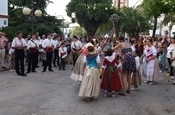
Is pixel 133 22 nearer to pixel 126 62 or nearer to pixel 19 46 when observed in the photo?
pixel 19 46

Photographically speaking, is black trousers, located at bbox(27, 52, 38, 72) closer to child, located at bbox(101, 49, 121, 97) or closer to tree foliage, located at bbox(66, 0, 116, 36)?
child, located at bbox(101, 49, 121, 97)

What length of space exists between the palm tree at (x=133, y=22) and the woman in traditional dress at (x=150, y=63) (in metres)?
35.4

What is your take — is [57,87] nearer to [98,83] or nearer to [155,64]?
[98,83]

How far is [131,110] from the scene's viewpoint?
30.3 ft

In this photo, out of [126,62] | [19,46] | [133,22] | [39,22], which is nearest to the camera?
[126,62]

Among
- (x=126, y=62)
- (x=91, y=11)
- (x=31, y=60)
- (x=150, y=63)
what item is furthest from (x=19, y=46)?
(x=91, y=11)

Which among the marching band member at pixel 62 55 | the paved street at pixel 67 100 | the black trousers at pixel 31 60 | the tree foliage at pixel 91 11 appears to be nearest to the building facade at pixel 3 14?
the tree foliage at pixel 91 11

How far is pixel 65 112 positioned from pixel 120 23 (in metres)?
44.4

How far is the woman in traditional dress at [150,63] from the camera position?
13859 millimetres

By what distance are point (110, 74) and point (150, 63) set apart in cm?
392

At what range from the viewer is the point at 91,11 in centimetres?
5628

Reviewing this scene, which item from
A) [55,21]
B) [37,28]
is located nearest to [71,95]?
[37,28]

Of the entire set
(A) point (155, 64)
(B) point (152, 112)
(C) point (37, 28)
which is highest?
(C) point (37, 28)

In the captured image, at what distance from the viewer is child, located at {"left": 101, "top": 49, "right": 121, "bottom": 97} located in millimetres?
10656
